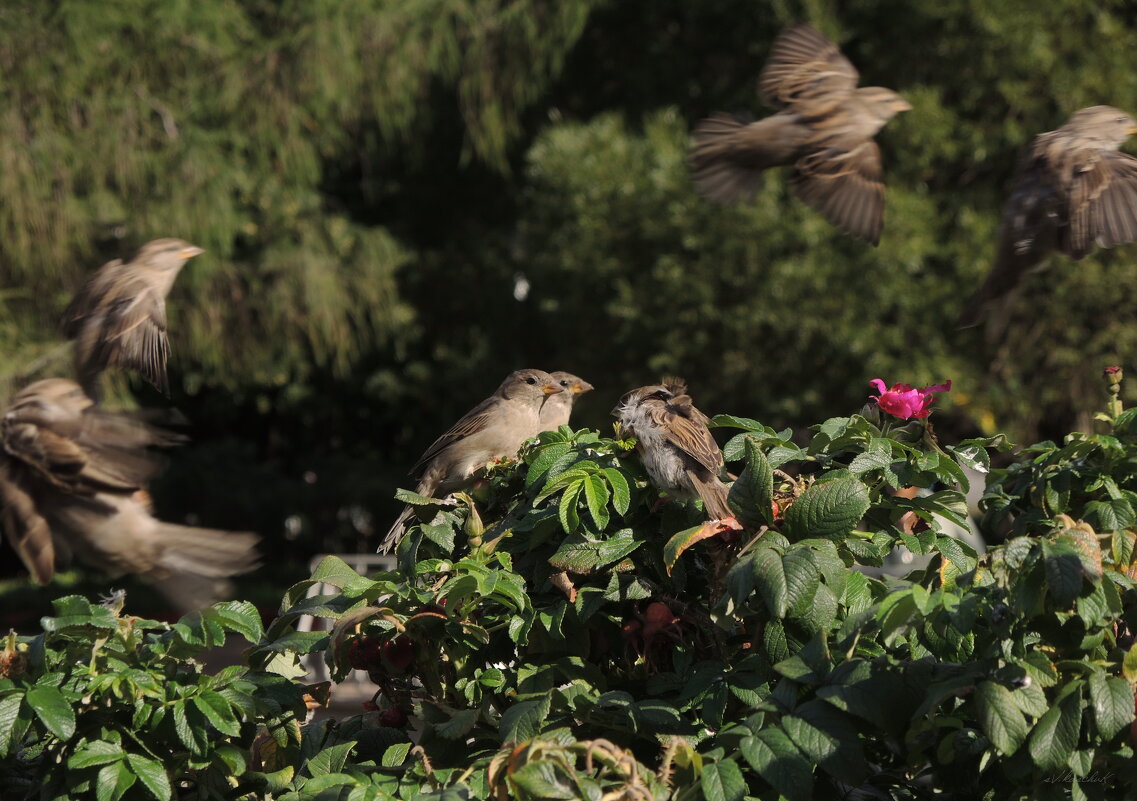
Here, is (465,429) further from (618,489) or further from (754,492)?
(754,492)

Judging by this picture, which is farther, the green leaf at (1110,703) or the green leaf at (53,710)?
the green leaf at (53,710)

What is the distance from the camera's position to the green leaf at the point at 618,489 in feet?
7.45

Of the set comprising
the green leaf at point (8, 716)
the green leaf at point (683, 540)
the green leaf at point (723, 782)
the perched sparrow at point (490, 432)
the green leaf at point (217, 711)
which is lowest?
the perched sparrow at point (490, 432)

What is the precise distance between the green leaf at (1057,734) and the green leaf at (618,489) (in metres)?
0.74

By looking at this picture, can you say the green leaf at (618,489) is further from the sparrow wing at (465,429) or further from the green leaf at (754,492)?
the sparrow wing at (465,429)

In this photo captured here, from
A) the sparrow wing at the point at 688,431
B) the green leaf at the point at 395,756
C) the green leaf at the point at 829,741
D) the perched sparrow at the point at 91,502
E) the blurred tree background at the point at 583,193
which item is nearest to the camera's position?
the green leaf at the point at 829,741

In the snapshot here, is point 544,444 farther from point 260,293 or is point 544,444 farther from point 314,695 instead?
point 260,293

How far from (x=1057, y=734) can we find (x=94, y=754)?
4.93 ft

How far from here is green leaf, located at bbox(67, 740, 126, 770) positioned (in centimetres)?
217

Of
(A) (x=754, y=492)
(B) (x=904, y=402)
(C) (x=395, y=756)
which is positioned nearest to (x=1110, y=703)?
(A) (x=754, y=492)

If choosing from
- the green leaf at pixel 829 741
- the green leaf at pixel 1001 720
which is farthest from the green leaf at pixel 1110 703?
the green leaf at pixel 829 741

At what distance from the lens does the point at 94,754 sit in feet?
7.20

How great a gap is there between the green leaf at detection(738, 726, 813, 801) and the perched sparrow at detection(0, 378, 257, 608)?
5.99 ft

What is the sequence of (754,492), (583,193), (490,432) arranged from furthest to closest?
1. (583,193)
2. (490,432)
3. (754,492)
